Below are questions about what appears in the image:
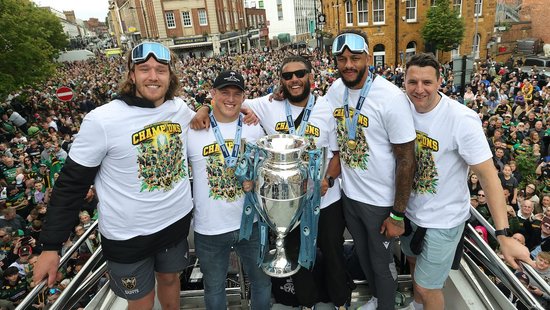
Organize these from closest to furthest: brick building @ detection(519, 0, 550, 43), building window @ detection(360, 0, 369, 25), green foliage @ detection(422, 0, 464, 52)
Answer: green foliage @ detection(422, 0, 464, 52) → building window @ detection(360, 0, 369, 25) → brick building @ detection(519, 0, 550, 43)

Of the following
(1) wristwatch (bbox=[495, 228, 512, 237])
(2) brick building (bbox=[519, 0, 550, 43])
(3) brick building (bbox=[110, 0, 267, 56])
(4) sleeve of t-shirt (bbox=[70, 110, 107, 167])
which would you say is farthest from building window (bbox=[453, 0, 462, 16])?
(4) sleeve of t-shirt (bbox=[70, 110, 107, 167])

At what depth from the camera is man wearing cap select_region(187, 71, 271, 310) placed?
2547 mm

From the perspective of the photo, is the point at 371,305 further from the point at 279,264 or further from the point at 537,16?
the point at 537,16

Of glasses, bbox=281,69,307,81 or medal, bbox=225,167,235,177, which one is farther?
glasses, bbox=281,69,307,81

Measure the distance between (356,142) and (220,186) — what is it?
103 centimetres

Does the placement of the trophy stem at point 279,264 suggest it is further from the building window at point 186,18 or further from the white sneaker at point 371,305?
the building window at point 186,18

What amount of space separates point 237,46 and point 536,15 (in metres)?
40.7

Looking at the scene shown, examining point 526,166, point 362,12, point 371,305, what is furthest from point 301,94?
point 362,12

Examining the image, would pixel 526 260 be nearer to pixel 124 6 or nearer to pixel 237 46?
pixel 237 46

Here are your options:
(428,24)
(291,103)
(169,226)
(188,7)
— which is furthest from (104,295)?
(188,7)

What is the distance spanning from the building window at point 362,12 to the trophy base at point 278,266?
103ft

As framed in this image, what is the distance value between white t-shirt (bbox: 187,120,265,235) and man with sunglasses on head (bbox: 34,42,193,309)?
0.26 ft

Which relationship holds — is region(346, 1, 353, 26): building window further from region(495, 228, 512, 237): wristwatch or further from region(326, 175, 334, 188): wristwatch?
region(495, 228, 512, 237): wristwatch

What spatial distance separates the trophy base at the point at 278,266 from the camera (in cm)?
251
